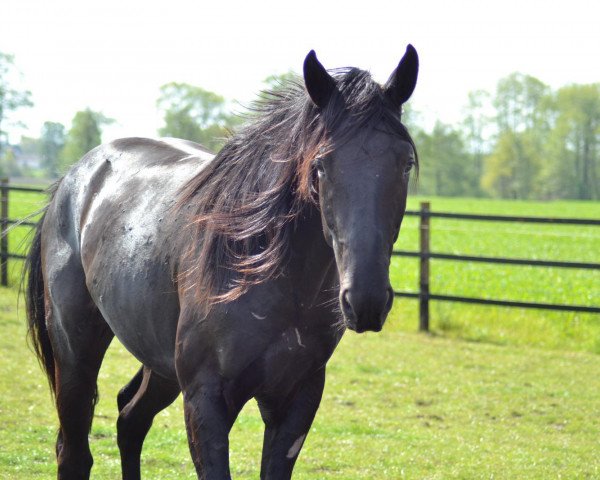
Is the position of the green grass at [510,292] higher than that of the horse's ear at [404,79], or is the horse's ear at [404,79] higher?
the horse's ear at [404,79]

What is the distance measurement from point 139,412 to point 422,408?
11.4 feet

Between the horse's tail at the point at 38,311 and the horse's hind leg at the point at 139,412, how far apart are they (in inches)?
22.4

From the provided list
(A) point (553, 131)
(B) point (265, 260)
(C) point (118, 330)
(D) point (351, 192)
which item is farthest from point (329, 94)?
(A) point (553, 131)

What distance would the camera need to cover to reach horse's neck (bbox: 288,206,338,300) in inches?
109

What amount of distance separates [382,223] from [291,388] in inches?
33.5

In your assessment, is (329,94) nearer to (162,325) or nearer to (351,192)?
(351,192)

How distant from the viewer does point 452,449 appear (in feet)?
18.5

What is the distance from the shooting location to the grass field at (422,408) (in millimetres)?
5188

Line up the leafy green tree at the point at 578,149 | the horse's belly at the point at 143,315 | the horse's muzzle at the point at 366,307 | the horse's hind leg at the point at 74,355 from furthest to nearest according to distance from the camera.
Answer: the leafy green tree at the point at 578,149
the horse's hind leg at the point at 74,355
the horse's belly at the point at 143,315
the horse's muzzle at the point at 366,307

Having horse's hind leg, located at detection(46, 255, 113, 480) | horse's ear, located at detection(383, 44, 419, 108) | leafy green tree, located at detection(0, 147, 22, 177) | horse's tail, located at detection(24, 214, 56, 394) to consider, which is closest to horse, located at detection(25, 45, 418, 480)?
horse's ear, located at detection(383, 44, 419, 108)

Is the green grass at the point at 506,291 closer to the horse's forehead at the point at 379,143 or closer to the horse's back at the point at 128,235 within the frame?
the horse's back at the point at 128,235

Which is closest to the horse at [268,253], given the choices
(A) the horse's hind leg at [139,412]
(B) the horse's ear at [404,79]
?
(B) the horse's ear at [404,79]

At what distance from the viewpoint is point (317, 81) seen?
259cm

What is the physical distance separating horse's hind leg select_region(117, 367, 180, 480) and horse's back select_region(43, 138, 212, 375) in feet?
1.61
